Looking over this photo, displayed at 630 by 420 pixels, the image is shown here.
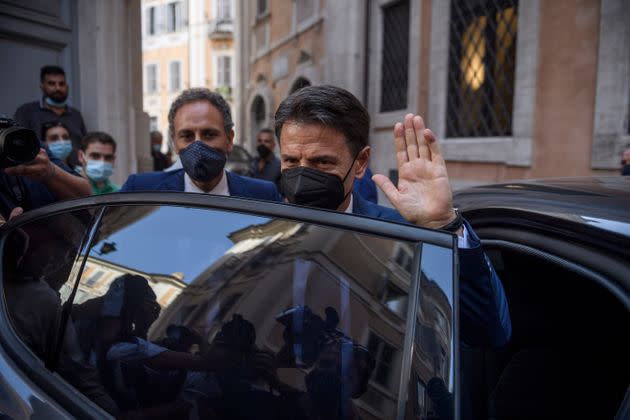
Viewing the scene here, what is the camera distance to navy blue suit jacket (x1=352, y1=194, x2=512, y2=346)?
1.15 metres

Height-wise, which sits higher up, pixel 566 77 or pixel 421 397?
pixel 566 77

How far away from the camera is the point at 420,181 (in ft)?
4.22

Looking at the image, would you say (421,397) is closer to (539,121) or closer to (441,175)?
(441,175)

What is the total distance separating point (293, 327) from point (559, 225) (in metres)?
0.73

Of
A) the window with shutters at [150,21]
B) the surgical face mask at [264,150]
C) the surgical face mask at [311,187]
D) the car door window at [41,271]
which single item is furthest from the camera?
the window with shutters at [150,21]

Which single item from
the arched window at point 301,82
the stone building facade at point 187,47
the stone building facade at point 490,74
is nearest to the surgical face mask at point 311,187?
the stone building facade at point 490,74

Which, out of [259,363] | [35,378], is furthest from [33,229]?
[259,363]

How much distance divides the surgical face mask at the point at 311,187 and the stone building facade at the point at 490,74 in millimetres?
5539

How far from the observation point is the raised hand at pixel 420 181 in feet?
3.95

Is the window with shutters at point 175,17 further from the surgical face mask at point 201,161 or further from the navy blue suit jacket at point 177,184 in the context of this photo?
the surgical face mask at point 201,161

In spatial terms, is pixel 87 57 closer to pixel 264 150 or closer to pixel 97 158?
pixel 264 150

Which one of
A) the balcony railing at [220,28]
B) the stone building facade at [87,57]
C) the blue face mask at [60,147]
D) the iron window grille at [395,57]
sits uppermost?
the balcony railing at [220,28]

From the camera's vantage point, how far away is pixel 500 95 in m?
7.52

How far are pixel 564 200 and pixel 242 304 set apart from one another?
2.97ft
